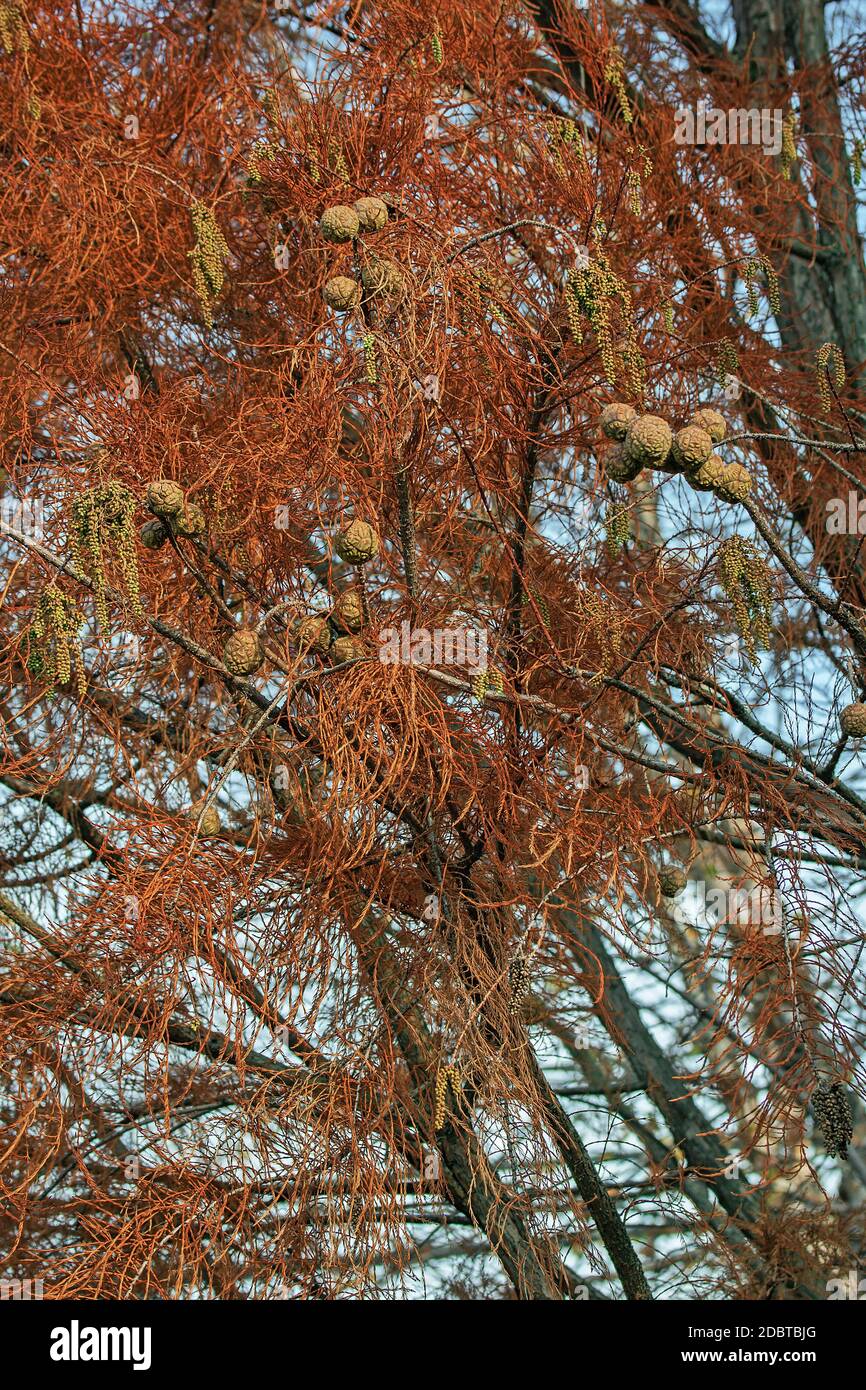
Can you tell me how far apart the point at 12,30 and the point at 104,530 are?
2.05 metres

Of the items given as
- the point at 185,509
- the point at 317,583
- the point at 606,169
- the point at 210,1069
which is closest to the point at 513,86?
the point at 606,169

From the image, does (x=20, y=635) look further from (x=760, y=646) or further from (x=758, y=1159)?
(x=758, y=1159)

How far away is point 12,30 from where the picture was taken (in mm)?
3932

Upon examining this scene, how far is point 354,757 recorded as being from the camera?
2857 mm

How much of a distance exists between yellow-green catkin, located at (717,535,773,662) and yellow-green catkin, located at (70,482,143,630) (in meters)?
0.89

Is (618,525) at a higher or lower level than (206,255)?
lower

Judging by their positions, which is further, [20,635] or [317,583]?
[317,583]

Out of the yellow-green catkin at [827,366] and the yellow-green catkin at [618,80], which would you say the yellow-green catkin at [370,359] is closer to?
the yellow-green catkin at [827,366]

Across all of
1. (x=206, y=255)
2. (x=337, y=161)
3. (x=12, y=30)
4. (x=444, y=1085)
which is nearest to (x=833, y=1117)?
(x=444, y=1085)

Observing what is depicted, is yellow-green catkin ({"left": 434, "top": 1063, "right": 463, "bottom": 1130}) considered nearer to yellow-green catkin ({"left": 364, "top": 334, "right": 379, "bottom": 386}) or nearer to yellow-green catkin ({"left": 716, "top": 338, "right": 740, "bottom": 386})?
yellow-green catkin ({"left": 364, "top": 334, "right": 379, "bottom": 386})

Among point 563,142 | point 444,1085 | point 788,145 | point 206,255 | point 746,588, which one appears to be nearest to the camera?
point 746,588

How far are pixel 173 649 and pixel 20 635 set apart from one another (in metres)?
0.60

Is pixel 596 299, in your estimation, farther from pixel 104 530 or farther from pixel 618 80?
pixel 618 80

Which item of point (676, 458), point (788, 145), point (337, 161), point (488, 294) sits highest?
point (788, 145)
